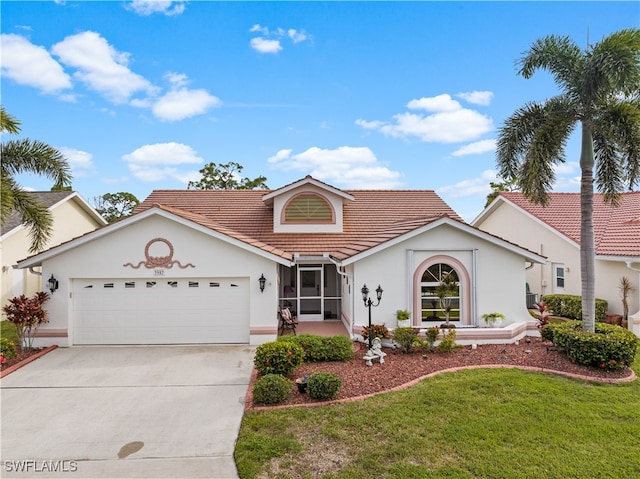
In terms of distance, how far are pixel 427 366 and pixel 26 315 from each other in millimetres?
12234

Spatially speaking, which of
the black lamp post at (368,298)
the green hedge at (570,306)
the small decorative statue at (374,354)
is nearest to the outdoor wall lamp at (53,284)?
the black lamp post at (368,298)

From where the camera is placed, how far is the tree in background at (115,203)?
4556 cm

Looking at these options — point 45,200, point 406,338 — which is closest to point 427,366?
point 406,338

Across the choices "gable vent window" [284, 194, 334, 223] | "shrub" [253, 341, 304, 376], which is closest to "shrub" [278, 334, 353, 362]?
"shrub" [253, 341, 304, 376]

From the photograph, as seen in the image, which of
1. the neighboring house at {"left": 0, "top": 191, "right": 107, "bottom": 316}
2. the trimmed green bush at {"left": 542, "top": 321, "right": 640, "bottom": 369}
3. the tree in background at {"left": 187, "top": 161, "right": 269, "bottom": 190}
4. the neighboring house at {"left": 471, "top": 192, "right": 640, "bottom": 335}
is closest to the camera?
the trimmed green bush at {"left": 542, "top": 321, "right": 640, "bottom": 369}

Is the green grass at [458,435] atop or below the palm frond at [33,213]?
below

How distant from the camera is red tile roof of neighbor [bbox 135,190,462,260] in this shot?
52.4ft

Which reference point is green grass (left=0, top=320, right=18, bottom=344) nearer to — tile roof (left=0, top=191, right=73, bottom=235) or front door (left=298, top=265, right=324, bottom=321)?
tile roof (left=0, top=191, right=73, bottom=235)

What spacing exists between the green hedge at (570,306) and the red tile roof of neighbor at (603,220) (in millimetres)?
2213

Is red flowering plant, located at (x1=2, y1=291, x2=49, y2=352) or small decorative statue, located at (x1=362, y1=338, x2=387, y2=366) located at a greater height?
red flowering plant, located at (x1=2, y1=291, x2=49, y2=352)

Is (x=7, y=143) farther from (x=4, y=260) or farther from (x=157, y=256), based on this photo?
(x=4, y=260)

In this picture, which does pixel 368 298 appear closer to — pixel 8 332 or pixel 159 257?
pixel 159 257

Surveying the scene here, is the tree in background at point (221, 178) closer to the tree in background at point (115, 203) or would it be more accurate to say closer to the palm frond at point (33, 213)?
the tree in background at point (115, 203)

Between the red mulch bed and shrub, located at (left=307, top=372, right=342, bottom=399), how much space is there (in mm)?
221
